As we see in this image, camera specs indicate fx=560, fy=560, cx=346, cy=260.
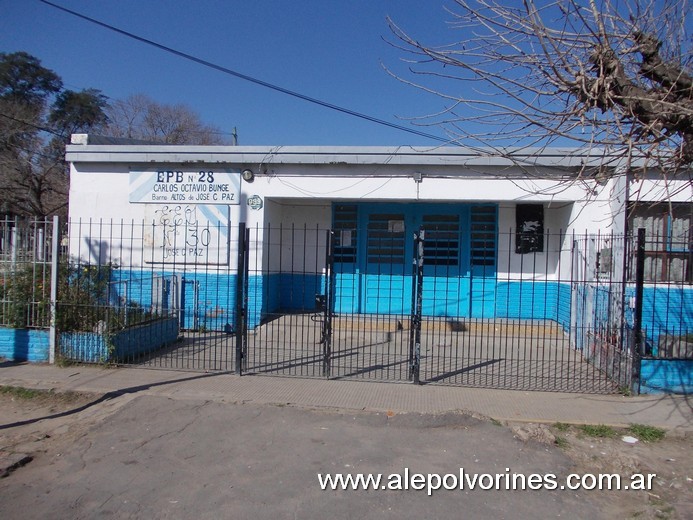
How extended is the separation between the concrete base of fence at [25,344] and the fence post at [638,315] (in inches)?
339

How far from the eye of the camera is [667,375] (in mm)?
7539

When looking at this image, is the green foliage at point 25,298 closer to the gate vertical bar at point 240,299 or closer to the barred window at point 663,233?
the gate vertical bar at point 240,299

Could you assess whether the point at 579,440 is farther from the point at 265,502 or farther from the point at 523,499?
the point at 265,502

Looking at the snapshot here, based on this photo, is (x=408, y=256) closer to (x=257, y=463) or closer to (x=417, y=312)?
(x=417, y=312)

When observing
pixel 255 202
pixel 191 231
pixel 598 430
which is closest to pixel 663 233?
pixel 598 430

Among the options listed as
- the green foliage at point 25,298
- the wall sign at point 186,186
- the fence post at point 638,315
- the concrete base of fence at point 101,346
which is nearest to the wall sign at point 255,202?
the wall sign at point 186,186

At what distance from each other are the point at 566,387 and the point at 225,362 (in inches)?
204

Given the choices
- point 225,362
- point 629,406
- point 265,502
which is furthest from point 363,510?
point 225,362

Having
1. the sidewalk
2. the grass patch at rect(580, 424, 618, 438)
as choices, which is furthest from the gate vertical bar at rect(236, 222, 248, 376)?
the grass patch at rect(580, 424, 618, 438)

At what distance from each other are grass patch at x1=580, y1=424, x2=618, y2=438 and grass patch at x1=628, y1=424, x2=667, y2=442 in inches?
8.6

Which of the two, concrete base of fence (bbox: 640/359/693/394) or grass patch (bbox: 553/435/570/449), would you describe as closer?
grass patch (bbox: 553/435/570/449)

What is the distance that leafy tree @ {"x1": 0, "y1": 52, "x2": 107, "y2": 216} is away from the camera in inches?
881

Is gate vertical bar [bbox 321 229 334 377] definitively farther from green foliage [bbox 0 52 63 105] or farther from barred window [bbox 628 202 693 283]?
green foliage [bbox 0 52 63 105]

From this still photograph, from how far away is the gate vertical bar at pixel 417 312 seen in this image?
7.60m
